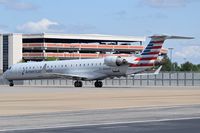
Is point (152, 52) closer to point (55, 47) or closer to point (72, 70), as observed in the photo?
point (72, 70)

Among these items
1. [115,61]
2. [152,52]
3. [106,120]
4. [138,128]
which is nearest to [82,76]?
[115,61]

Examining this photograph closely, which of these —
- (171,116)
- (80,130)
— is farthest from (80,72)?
(80,130)

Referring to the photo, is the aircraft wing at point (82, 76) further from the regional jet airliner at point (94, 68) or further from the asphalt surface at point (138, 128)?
the asphalt surface at point (138, 128)

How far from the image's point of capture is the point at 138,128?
19172mm

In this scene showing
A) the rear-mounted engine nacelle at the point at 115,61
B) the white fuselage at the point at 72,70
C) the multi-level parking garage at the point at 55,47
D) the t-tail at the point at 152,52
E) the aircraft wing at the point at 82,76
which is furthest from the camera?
the multi-level parking garage at the point at 55,47

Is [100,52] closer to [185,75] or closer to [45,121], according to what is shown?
[185,75]

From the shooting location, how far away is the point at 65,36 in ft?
554

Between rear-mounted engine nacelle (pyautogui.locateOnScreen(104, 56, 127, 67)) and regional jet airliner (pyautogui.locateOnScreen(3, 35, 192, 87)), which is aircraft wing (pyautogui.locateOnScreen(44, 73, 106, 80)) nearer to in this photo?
regional jet airliner (pyautogui.locateOnScreen(3, 35, 192, 87))

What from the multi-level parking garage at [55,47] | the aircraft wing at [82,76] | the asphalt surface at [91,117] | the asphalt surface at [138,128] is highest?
the multi-level parking garage at [55,47]

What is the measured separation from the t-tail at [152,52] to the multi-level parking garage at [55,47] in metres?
95.9

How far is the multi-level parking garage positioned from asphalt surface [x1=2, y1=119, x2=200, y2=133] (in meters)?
141

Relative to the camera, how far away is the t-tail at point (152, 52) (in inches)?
2574

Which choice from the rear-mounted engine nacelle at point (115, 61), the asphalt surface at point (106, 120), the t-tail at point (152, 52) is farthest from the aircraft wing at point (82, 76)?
the asphalt surface at point (106, 120)

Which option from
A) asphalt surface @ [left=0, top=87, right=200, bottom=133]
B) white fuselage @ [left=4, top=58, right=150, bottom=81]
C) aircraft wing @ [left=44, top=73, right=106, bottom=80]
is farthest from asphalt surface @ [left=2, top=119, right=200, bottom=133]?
aircraft wing @ [left=44, top=73, right=106, bottom=80]
